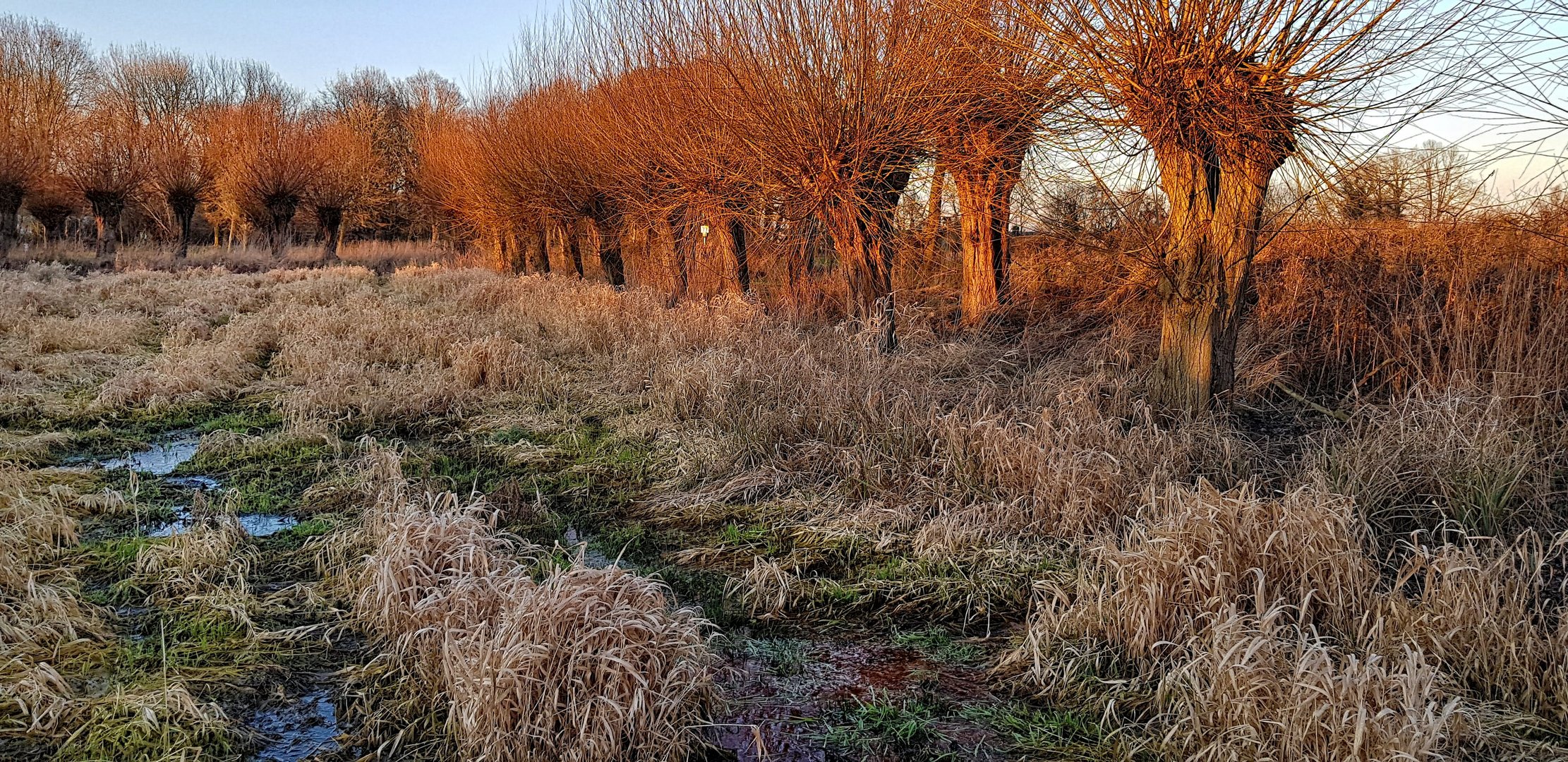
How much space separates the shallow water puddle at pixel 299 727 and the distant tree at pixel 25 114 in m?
25.6

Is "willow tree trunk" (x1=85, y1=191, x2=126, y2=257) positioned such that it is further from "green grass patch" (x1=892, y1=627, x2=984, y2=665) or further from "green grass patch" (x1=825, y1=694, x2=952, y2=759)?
"green grass patch" (x1=825, y1=694, x2=952, y2=759)

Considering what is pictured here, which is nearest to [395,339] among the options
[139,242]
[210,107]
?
[139,242]

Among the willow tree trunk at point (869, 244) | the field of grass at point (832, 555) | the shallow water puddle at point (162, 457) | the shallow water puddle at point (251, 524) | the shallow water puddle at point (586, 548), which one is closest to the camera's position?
the field of grass at point (832, 555)

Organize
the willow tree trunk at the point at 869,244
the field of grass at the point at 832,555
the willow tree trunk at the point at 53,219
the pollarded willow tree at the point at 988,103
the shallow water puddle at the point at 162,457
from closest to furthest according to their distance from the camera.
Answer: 1. the field of grass at the point at 832,555
2. the shallow water puddle at the point at 162,457
3. the pollarded willow tree at the point at 988,103
4. the willow tree trunk at the point at 869,244
5. the willow tree trunk at the point at 53,219

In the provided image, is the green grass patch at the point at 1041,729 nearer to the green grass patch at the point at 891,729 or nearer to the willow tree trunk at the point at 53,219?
the green grass patch at the point at 891,729

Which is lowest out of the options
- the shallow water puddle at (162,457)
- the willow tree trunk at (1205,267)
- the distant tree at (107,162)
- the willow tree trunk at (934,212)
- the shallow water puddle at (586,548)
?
the shallow water puddle at (586,548)

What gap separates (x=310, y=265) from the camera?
25.8 m

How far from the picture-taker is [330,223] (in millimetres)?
29062

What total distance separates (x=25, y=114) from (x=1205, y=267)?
29.4 metres

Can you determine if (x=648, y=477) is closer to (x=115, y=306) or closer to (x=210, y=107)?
(x=115, y=306)

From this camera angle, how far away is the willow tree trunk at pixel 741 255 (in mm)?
11930

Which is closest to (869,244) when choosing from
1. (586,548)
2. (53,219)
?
(586,548)

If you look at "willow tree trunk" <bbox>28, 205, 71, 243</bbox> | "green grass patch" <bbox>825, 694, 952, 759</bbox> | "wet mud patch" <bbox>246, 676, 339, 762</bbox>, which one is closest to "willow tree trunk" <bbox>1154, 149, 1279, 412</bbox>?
"green grass patch" <bbox>825, 694, 952, 759</bbox>

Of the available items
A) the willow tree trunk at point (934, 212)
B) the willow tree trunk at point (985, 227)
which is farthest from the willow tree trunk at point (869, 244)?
the willow tree trunk at point (985, 227)
